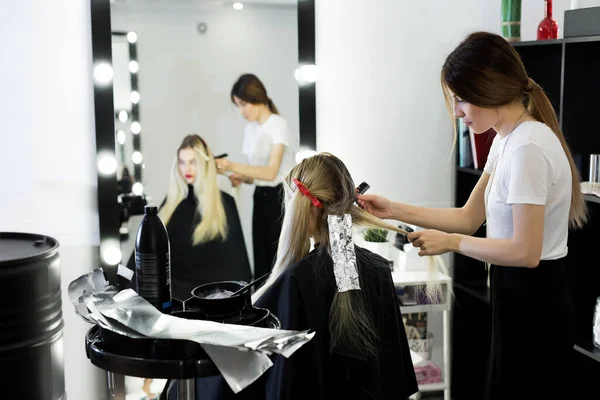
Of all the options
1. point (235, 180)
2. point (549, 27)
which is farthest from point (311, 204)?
point (549, 27)

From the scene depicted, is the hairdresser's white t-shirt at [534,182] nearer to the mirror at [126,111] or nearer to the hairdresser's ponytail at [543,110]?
the hairdresser's ponytail at [543,110]

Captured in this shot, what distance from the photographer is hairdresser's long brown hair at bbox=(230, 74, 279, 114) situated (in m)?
2.71

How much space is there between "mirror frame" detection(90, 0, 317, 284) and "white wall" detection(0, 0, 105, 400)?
42mm

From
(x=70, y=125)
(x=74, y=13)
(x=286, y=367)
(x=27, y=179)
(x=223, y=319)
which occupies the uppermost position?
(x=74, y=13)

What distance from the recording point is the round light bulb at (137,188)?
264cm

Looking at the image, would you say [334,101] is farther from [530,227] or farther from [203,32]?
[530,227]

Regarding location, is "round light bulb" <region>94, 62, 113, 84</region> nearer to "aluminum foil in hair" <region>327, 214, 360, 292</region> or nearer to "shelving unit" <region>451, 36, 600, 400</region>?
"aluminum foil in hair" <region>327, 214, 360, 292</region>

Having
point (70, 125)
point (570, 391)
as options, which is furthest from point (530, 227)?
point (70, 125)

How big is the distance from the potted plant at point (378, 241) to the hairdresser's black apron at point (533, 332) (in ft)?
2.46

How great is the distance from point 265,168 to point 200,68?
46 cm

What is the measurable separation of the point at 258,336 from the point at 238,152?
5.49ft

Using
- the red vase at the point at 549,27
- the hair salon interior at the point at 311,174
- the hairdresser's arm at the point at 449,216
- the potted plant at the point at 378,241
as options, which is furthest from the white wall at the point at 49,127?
the red vase at the point at 549,27

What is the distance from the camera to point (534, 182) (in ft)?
5.94

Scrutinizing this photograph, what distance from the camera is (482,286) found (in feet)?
9.62
